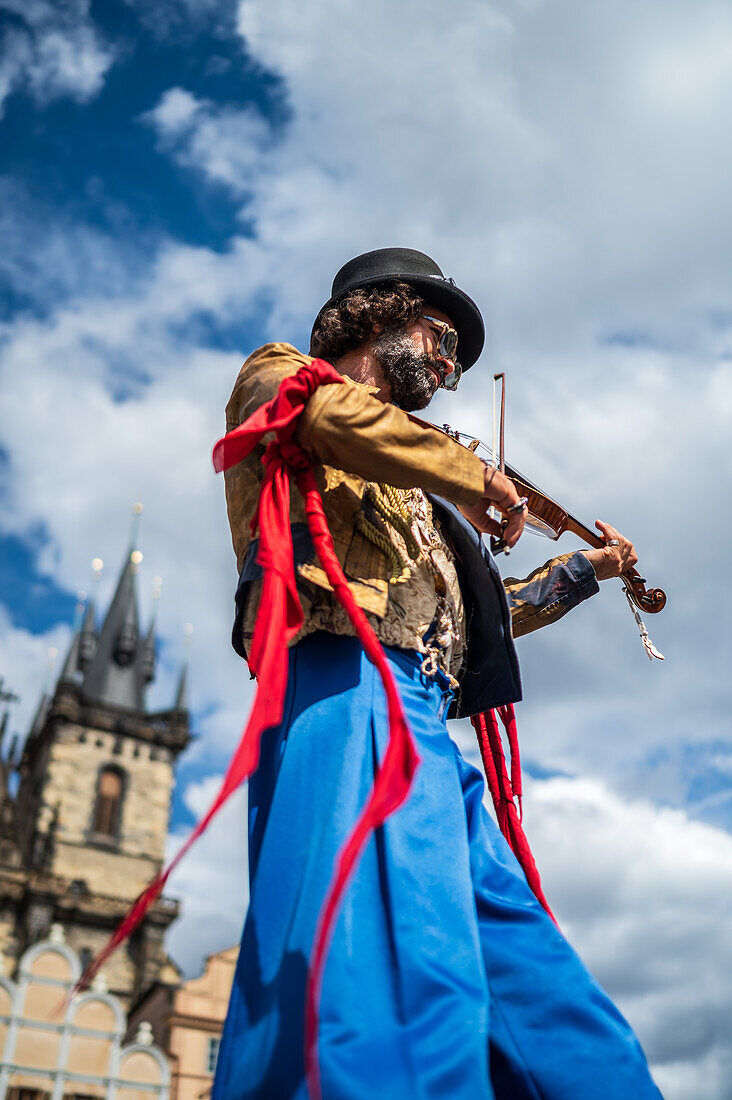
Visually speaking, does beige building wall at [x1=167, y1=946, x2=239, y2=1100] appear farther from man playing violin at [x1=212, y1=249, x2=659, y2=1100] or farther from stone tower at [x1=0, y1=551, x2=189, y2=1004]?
man playing violin at [x1=212, y1=249, x2=659, y2=1100]

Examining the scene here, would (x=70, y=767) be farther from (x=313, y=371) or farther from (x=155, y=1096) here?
(x=313, y=371)

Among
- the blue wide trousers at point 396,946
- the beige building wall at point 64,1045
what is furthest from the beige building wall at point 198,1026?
the blue wide trousers at point 396,946

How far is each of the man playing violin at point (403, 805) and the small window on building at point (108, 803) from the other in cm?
4228

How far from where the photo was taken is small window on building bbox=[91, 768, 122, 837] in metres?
41.8

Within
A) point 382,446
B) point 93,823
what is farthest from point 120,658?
point 382,446

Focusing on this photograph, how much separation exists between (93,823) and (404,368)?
139ft

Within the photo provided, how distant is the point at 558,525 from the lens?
8.62ft

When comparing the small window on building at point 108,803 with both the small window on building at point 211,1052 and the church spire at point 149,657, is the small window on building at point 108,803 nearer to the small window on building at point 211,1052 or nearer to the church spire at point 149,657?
the church spire at point 149,657

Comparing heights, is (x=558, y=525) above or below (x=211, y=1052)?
below

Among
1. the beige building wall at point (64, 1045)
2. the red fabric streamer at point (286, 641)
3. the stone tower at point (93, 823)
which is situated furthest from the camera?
the stone tower at point (93, 823)

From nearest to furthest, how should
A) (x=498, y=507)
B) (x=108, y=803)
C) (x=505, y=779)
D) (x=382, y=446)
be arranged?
(x=382, y=446), (x=498, y=507), (x=505, y=779), (x=108, y=803)

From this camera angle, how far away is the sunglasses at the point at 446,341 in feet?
8.52

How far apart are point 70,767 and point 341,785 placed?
42.9 metres

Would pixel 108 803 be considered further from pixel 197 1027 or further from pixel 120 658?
pixel 197 1027
